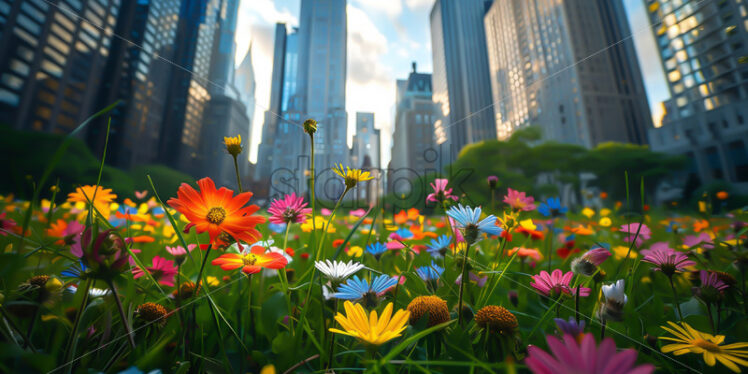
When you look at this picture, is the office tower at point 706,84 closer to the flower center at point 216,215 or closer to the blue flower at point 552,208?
the blue flower at point 552,208

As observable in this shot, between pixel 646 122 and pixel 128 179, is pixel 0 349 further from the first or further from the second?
pixel 646 122

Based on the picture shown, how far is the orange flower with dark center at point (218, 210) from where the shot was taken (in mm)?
175

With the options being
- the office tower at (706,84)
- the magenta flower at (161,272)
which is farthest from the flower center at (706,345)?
the office tower at (706,84)

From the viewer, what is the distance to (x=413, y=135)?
7.21 feet

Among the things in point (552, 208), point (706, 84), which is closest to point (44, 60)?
point (552, 208)

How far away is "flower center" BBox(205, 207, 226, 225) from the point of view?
0.60 feet

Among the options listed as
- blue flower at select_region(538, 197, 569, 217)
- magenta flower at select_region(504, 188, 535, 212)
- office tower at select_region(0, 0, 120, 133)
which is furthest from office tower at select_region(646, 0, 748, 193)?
office tower at select_region(0, 0, 120, 133)

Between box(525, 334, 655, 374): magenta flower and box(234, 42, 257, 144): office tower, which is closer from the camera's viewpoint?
box(525, 334, 655, 374): magenta flower

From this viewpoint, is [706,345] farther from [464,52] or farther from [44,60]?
[464,52]

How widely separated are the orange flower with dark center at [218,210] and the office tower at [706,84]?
1.35 meters

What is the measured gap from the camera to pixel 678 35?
3.24 ft

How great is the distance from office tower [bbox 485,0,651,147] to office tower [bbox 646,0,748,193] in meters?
0.11

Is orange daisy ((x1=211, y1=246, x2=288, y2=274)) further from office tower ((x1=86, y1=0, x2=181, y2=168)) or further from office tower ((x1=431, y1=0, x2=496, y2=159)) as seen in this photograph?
office tower ((x1=431, y1=0, x2=496, y2=159))

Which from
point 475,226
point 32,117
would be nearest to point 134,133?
point 32,117
